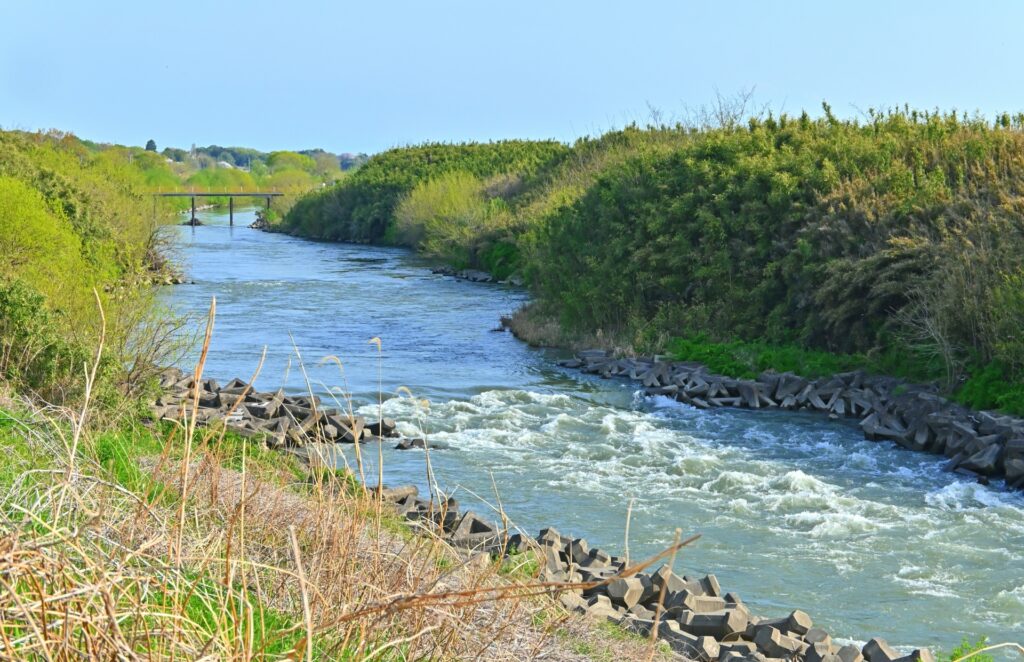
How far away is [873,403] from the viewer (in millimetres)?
20562

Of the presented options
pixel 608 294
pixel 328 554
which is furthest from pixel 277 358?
pixel 328 554

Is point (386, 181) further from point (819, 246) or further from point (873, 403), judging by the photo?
point (873, 403)

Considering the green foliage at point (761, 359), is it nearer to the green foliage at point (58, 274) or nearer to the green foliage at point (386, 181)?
the green foliage at point (58, 274)

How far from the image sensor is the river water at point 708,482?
463 inches

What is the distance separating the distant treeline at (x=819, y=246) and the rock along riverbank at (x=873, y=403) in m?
0.80

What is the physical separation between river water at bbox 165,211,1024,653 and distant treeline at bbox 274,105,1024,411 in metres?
2.62

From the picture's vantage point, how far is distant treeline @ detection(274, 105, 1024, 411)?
814 inches

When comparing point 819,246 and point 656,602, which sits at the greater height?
point 819,246

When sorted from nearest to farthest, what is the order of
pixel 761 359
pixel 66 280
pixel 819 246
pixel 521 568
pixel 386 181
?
pixel 521 568, pixel 66 280, pixel 761 359, pixel 819 246, pixel 386 181

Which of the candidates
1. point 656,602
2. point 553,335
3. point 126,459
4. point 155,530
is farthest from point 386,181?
point 155,530

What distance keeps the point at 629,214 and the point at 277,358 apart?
31.8 feet

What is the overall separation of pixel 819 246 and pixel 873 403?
196 inches

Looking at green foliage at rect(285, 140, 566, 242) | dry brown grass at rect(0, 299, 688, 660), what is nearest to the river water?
dry brown grass at rect(0, 299, 688, 660)

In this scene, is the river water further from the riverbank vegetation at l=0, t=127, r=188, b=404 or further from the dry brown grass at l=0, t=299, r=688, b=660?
the riverbank vegetation at l=0, t=127, r=188, b=404
